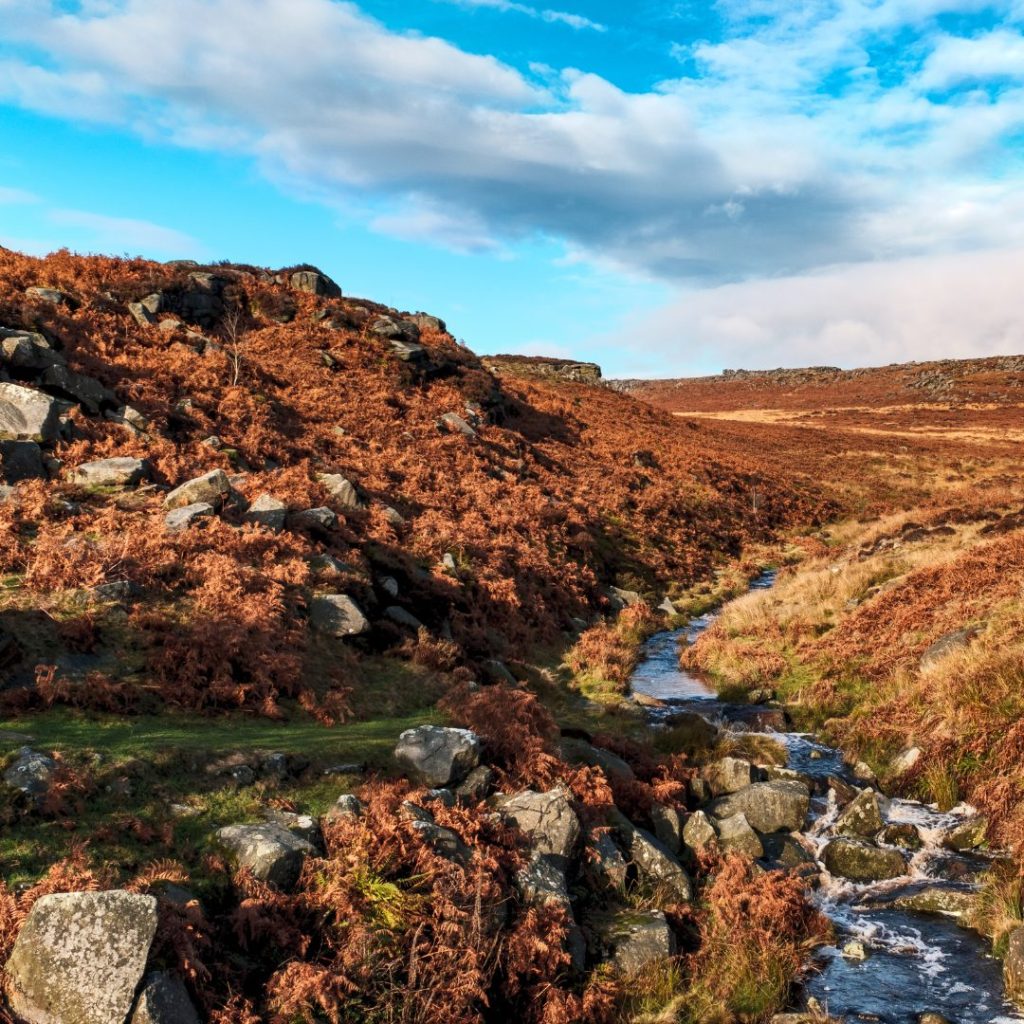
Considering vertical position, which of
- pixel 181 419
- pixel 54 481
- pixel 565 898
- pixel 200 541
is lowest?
pixel 565 898

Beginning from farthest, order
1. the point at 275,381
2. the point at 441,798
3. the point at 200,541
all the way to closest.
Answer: the point at 275,381
the point at 200,541
the point at 441,798

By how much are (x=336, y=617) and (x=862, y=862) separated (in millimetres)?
10352

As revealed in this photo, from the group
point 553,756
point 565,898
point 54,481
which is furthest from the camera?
point 54,481

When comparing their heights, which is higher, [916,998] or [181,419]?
[181,419]

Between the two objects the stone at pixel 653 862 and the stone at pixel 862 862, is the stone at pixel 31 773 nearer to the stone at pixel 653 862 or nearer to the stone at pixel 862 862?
the stone at pixel 653 862

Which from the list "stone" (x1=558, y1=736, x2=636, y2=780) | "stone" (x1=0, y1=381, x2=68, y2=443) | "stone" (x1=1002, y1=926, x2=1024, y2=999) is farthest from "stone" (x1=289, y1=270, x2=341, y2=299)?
"stone" (x1=1002, y1=926, x2=1024, y2=999)

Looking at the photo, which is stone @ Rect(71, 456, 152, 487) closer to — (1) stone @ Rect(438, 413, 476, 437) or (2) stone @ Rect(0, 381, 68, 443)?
(2) stone @ Rect(0, 381, 68, 443)

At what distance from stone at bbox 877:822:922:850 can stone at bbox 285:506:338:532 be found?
45.6ft

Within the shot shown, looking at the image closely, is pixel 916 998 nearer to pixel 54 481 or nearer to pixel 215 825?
pixel 215 825

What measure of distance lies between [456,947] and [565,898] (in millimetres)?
1686

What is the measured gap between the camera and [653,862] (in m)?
9.84

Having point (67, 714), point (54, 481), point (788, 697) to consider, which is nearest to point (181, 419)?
point (54, 481)

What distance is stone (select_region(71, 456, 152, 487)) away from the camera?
1781cm

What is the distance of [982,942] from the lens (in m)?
8.78
